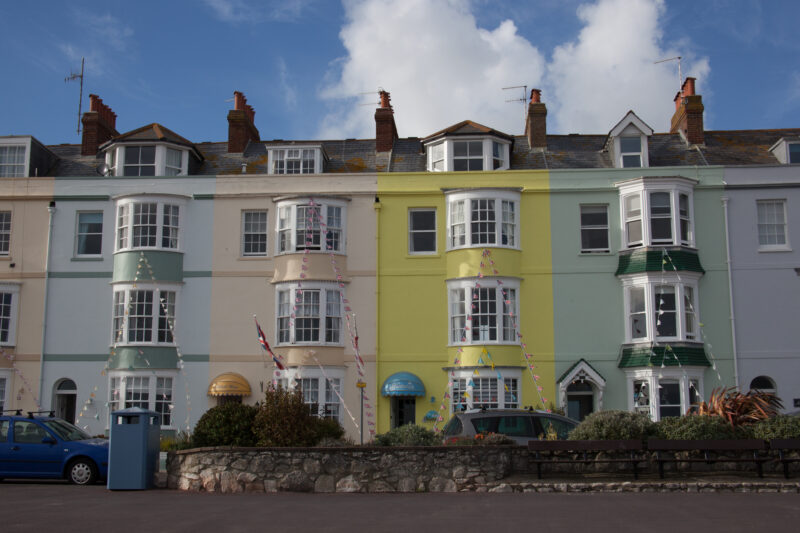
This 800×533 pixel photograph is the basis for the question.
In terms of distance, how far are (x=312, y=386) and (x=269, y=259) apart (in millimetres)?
4531

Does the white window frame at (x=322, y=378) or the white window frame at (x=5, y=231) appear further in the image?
the white window frame at (x=5, y=231)

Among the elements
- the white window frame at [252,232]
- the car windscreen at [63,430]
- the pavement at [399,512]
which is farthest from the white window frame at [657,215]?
the car windscreen at [63,430]

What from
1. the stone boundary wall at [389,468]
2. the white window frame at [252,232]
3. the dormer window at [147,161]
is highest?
the dormer window at [147,161]

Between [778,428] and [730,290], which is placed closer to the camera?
[778,428]

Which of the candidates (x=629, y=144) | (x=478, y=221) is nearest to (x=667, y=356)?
(x=478, y=221)

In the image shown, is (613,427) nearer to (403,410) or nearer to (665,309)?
(665,309)

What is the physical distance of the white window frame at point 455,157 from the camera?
1139 inches

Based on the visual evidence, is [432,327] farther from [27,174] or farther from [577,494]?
[27,174]

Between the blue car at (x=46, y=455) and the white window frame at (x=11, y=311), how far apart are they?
10403mm

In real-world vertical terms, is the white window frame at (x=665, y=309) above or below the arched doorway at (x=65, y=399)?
above

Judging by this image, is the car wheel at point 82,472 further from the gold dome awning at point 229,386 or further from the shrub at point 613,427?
the shrub at point 613,427

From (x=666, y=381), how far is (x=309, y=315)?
37.3 feet

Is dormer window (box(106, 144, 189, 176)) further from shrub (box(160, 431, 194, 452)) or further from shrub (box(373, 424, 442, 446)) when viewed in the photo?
shrub (box(373, 424, 442, 446))

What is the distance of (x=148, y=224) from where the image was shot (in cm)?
2803
